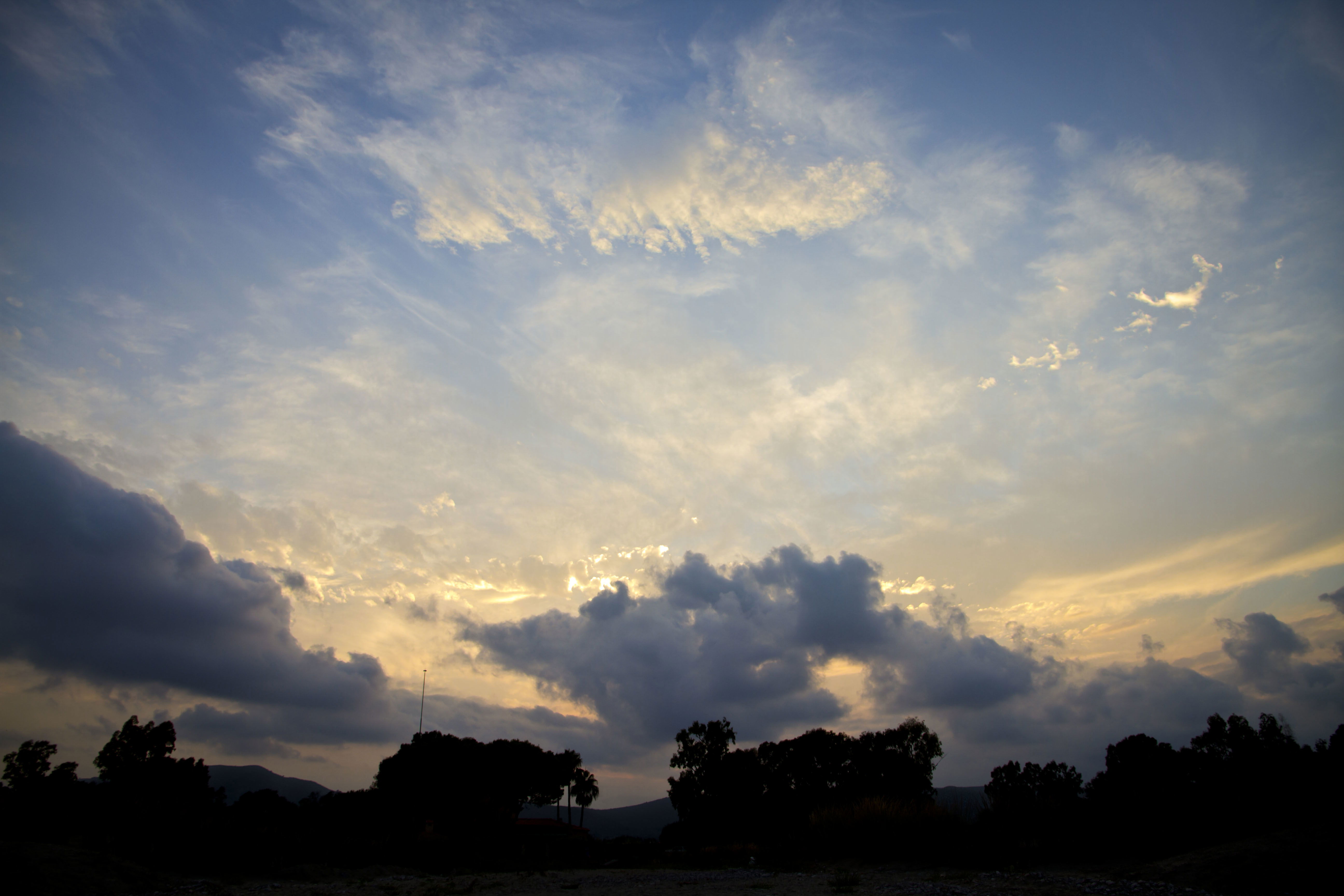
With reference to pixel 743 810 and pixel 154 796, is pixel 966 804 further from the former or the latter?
pixel 743 810

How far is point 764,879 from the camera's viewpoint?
72.7 ft

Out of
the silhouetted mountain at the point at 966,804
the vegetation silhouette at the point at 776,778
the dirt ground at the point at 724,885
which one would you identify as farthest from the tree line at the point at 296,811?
the silhouetted mountain at the point at 966,804

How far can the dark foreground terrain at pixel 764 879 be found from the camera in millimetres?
12258

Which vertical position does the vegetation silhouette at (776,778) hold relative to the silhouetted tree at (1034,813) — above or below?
below

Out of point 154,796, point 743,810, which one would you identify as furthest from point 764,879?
point 743,810

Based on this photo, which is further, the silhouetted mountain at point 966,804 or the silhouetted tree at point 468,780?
the silhouetted tree at point 468,780

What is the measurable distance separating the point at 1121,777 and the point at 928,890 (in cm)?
1330

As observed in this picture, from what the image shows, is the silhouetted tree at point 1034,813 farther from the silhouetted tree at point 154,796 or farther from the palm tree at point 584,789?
the palm tree at point 584,789

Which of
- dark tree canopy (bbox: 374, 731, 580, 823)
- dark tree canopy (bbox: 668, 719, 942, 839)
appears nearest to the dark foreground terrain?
dark tree canopy (bbox: 374, 731, 580, 823)

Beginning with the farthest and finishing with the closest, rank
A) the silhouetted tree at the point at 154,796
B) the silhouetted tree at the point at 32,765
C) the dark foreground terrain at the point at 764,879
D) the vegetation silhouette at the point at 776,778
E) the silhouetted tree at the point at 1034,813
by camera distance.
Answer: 1. the vegetation silhouette at the point at 776,778
2. the silhouetted tree at the point at 32,765
3. the silhouetted tree at the point at 154,796
4. the silhouetted tree at the point at 1034,813
5. the dark foreground terrain at the point at 764,879

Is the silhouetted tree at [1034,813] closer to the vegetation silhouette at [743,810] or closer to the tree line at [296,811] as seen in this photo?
the vegetation silhouette at [743,810]

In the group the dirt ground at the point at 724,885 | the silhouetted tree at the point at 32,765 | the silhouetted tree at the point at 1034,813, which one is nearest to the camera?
the dirt ground at the point at 724,885

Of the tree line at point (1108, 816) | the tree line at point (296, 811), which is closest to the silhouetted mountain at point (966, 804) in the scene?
the tree line at point (1108, 816)

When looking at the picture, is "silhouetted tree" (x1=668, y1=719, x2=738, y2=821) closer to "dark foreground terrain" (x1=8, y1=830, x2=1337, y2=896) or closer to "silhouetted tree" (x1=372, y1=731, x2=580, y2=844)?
"silhouetted tree" (x1=372, y1=731, x2=580, y2=844)
